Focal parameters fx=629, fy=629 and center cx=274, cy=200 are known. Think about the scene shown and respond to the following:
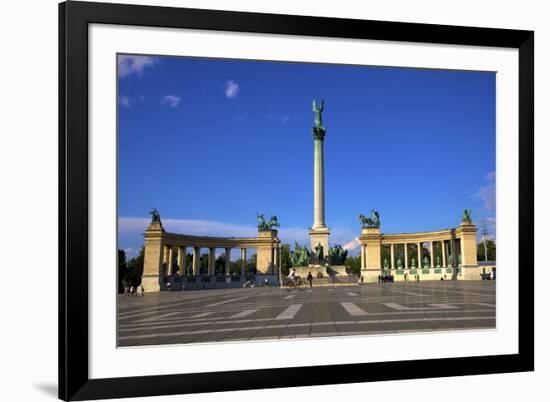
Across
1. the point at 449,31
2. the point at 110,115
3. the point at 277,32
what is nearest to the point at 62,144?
the point at 110,115

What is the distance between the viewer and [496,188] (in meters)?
13.1

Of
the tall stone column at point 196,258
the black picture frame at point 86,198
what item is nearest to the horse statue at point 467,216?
the tall stone column at point 196,258

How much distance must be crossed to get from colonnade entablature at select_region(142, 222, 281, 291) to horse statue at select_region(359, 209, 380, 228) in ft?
25.8

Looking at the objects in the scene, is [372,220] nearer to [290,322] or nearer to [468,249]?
[468,249]

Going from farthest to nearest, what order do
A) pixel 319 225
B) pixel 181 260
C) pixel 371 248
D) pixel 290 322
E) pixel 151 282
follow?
pixel 371 248 → pixel 319 225 → pixel 181 260 → pixel 151 282 → pixel 290 322

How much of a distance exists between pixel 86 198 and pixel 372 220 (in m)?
48.4

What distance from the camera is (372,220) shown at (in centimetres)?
5756

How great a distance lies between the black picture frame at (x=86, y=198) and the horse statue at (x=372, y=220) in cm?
4375

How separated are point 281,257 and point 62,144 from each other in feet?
155

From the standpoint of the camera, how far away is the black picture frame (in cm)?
1061

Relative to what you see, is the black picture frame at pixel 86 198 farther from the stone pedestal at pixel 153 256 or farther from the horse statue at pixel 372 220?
the horse statue at pixel 372 220

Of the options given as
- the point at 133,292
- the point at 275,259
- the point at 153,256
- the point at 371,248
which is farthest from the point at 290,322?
the point at 371,248

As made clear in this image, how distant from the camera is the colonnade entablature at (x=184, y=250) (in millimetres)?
40656

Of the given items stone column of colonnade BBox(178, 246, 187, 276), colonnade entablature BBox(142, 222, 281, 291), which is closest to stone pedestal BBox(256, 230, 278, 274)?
colonnade entablature BBox(142, 222, 281, 291)
